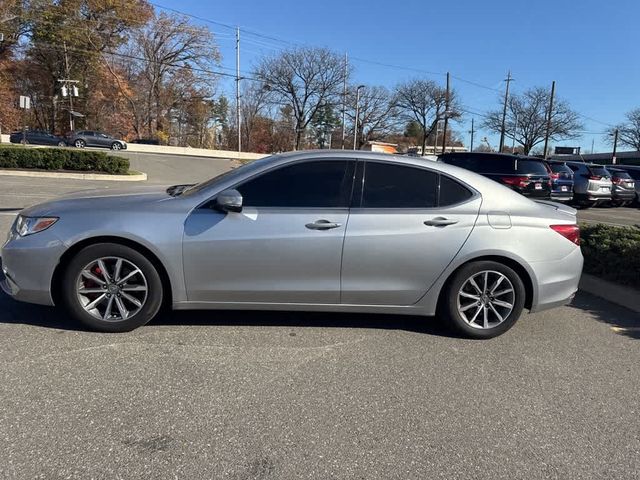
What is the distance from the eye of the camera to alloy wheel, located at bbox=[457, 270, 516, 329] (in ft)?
13.9

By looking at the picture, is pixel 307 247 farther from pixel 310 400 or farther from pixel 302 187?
pixel 310 400

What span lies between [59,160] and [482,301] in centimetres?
2122

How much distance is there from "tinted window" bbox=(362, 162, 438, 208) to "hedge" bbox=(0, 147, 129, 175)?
19614 millimetres

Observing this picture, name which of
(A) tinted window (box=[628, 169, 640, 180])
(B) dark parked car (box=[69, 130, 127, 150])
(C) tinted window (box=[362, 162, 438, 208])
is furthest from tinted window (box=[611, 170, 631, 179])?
(B) dark parked car (box=[69, 130, 127, 150])

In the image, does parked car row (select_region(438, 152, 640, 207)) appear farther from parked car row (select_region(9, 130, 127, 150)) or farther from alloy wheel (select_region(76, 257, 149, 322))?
parked car row (select_region(9, 130, 127, 150))

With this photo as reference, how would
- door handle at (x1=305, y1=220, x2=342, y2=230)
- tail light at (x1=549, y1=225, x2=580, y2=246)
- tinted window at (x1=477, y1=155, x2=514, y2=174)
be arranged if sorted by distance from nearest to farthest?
1. door handle at (x1=305, y1=220, x2=342, y2=230)
2. tail light at (x1=549, y1=225, x2=580, y2=246)
3. tinted window at (x1=477, y1=155, x2=514, y2=174)

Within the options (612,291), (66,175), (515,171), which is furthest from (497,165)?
(66,175)

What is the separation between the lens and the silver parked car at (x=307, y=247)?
12.9 ft

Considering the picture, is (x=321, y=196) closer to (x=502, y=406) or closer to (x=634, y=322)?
(x=502, y=406)

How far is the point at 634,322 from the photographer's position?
4969 mm

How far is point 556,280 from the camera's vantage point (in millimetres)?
4344

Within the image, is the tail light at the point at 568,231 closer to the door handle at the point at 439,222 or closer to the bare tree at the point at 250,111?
the door handle at the point at 439,222

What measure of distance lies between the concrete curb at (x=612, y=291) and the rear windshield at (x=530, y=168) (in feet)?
24.0

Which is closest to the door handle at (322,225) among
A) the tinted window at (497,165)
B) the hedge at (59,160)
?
the tinted window at (497,165)
